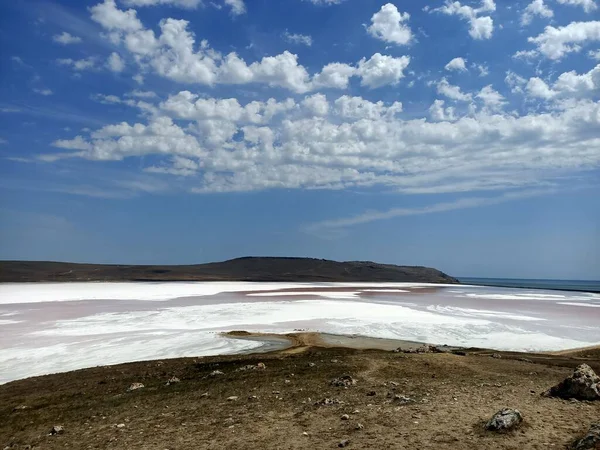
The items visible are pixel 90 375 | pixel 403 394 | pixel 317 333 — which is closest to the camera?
pixel 403 394

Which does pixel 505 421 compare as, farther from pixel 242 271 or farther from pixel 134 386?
pixel 242 271

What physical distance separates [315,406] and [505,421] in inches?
130

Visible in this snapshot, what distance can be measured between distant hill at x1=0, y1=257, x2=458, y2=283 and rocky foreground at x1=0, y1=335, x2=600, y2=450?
10227 cm

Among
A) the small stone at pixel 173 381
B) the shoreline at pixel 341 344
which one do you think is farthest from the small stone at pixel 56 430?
the shoreline at pixel 341 344

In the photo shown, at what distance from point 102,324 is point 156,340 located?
631 centimetres

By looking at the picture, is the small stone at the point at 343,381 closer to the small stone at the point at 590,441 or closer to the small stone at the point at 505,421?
the small stone at the point at 505,421

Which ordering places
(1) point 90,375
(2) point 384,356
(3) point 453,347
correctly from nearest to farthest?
(1) point 90,375 → (2) point 384,356 → (3) point 453,347

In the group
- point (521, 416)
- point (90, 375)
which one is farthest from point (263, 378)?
point (521, 416)

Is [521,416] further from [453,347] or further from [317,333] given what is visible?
[317,333]

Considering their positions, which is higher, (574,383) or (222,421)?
(574,383)

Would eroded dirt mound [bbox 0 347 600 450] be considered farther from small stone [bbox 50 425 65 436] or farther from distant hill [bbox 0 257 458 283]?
distant hill [bbox 0 257 458 283]

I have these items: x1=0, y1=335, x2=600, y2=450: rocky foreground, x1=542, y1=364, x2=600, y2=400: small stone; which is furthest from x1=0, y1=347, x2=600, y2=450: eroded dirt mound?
x1=542, y1=364, x2=600, y2=400: small stone

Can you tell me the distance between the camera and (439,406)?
8211 millimetres

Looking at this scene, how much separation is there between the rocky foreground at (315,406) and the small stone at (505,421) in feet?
0.07
